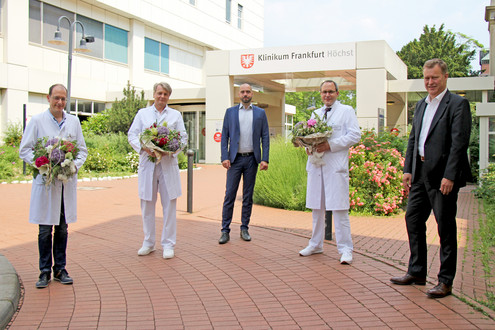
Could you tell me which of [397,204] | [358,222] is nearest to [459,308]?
[358,222]

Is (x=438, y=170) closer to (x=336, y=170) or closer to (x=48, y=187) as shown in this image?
(x=336, y=170)

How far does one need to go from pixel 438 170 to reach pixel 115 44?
90.0ft

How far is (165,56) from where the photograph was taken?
109ft

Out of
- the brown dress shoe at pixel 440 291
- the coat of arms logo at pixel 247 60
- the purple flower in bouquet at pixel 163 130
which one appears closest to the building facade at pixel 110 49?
the coat of arms logo at pixel 247 60

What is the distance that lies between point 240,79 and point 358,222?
19406 millimetres

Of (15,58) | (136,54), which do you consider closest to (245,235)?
(15,58)

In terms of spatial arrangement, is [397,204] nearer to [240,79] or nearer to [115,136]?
[115,136]

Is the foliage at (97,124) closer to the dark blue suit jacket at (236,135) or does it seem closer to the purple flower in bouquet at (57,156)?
the dark blue suit jacket at (236,135)

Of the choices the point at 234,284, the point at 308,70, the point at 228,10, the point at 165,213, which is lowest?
the point at 234,284

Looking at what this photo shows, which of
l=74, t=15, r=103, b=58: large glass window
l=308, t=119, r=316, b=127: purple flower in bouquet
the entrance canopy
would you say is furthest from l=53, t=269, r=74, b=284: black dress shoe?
l=74, t=15, r=103, b=58: large glass window

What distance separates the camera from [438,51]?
49094 mm

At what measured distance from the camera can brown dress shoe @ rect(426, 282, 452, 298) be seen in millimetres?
4418

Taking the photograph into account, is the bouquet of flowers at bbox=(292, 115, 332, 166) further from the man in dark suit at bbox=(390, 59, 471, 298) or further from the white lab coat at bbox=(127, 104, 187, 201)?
the white lab coat at bbox=(127, 104, 187, 201)

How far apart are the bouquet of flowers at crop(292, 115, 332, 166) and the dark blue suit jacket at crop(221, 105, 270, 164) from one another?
0.96m
